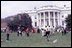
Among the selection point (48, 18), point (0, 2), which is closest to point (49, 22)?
point (48, 18)

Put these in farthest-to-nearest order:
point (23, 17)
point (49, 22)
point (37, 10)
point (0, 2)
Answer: point (37, 10), point (49, 22), point (23, 17), point (0, 2)

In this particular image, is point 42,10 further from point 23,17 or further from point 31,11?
point 23,17

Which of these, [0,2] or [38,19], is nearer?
[0,2]

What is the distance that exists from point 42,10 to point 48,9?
6.65 ft

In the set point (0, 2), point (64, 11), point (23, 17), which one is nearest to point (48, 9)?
point (64, 11)

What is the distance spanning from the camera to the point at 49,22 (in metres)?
88.9

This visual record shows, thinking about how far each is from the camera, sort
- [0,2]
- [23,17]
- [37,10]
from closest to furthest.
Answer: [0,2], [23,17], [37,10]

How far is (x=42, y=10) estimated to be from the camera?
8988 cm

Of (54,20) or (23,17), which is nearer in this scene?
(23,17)

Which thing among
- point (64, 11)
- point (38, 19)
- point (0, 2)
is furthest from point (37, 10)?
point (0, 2)

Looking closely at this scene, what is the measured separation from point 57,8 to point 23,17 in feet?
81.0

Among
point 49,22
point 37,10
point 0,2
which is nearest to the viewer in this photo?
point 0,2

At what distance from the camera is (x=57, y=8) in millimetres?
91750

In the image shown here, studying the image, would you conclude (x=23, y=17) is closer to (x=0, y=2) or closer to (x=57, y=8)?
(x=57, y=8)
